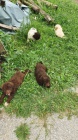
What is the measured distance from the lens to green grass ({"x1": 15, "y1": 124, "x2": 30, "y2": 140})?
422 centimetres

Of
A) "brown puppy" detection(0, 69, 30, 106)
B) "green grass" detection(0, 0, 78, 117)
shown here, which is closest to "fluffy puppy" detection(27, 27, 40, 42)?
"green grass" detection(0, 0, 78, 117)

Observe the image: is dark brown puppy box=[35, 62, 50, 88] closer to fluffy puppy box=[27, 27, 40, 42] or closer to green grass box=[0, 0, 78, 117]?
green grass box=[0, 0, 78, 117]

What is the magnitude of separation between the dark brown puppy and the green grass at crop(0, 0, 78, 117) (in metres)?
0.10

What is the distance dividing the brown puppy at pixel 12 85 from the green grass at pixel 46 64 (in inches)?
4.5

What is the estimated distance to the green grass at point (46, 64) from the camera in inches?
192

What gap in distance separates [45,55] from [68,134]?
93.6 inches

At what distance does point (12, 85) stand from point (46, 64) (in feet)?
4.73

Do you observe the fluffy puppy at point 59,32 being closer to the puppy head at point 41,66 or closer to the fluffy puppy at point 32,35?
the fluffy puppy at point 32,35

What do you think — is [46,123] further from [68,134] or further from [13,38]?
[13,38]

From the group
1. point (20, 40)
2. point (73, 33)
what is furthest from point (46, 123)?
point (73, 33)

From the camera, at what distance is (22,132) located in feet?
14.1

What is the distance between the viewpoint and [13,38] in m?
6.65

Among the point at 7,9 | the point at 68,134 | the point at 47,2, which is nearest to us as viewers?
the point at 68,134

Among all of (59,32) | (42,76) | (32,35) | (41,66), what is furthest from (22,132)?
(59,32)
